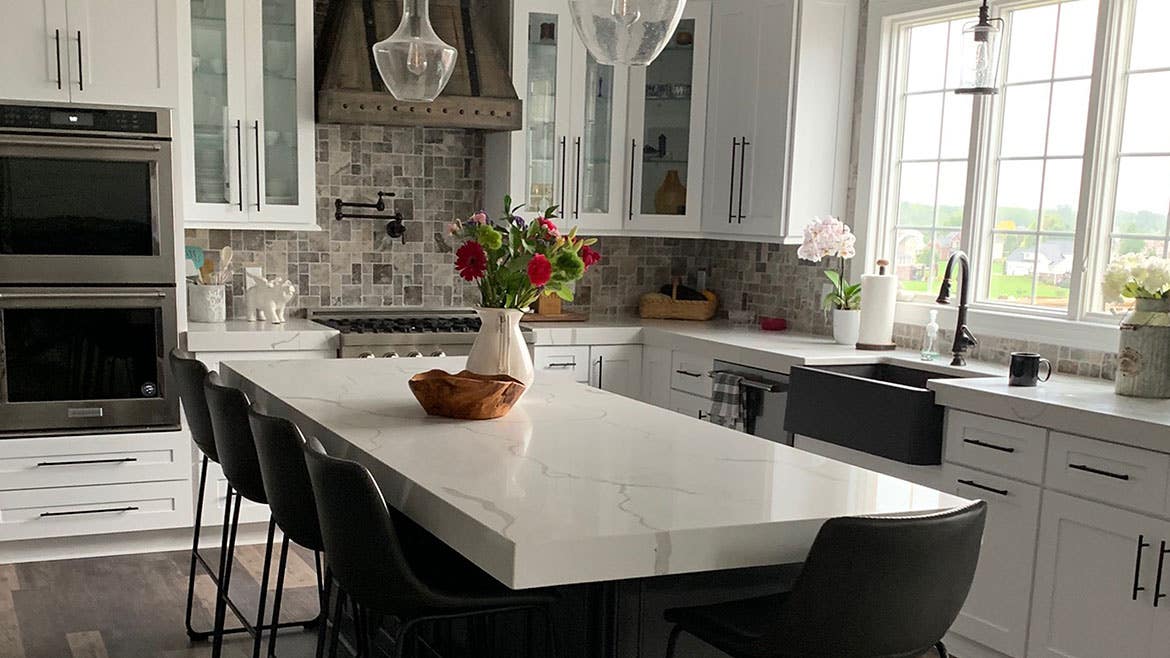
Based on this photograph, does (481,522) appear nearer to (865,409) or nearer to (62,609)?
(865,409)

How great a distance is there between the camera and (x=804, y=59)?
16.2ft

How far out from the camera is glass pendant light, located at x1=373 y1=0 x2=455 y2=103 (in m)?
3.17

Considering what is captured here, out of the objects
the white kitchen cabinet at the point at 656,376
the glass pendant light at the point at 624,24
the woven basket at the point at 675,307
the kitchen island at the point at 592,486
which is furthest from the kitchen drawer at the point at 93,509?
the glass pendant light at the point at 624,24

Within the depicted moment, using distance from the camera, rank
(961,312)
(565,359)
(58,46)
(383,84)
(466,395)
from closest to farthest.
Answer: (466,395) < (961,312) < (58,46) < (383,84) < (565,359)

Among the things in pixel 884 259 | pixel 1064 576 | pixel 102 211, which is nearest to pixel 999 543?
pixel 1064 576

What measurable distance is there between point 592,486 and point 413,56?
149 cm

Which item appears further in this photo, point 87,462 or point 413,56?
point 87,462

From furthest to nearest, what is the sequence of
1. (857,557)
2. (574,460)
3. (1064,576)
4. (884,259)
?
(884,259) → (1064,576) → (574,460) → (857,557)

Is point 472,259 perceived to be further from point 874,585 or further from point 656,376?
point 656,376

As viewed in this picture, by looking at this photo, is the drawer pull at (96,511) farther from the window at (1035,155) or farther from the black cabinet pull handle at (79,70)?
the window at (1035,155)

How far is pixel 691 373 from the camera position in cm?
504

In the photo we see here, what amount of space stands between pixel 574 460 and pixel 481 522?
22.2 inches

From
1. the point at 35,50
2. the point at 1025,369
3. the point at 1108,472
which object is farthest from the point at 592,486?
the point at 35,50

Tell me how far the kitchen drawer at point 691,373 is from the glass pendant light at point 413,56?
2070mm
